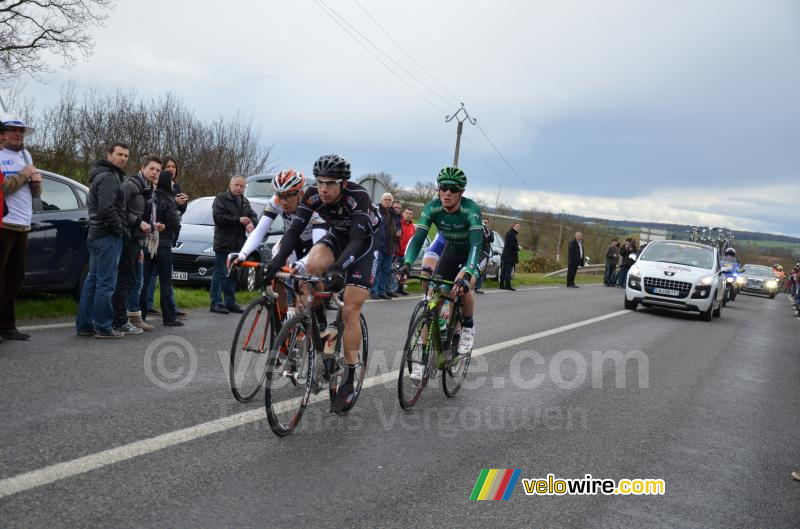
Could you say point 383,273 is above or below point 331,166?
below

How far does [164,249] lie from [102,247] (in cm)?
154

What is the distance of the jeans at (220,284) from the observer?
10414mm

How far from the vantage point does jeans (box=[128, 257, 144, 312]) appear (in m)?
8.28

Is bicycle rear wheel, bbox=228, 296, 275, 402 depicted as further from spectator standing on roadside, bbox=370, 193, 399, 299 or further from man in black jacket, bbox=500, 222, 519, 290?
man in black jacket, bbox=500, 222, 519, 290

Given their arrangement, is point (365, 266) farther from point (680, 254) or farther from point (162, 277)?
point (680, 254)

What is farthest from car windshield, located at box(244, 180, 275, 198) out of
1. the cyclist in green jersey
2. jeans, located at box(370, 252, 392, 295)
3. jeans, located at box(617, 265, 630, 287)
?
jeans, located at box(617, 265, 630, 287)

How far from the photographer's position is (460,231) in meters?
6.70

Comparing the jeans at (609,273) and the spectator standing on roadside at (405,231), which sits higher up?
the spectator standing on roadside at (405,231)

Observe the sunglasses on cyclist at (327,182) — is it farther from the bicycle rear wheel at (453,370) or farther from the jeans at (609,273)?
the jeans at (609,273)

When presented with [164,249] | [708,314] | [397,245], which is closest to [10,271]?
[164,249]

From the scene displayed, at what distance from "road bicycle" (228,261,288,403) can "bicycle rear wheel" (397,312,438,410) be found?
3.59 feet

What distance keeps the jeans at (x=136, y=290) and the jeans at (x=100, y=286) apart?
65cm

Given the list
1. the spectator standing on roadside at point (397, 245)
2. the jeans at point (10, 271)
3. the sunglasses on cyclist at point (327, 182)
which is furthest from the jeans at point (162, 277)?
the spectator standing on roadside at point (397, 245)

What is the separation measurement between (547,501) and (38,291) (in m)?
7.02
